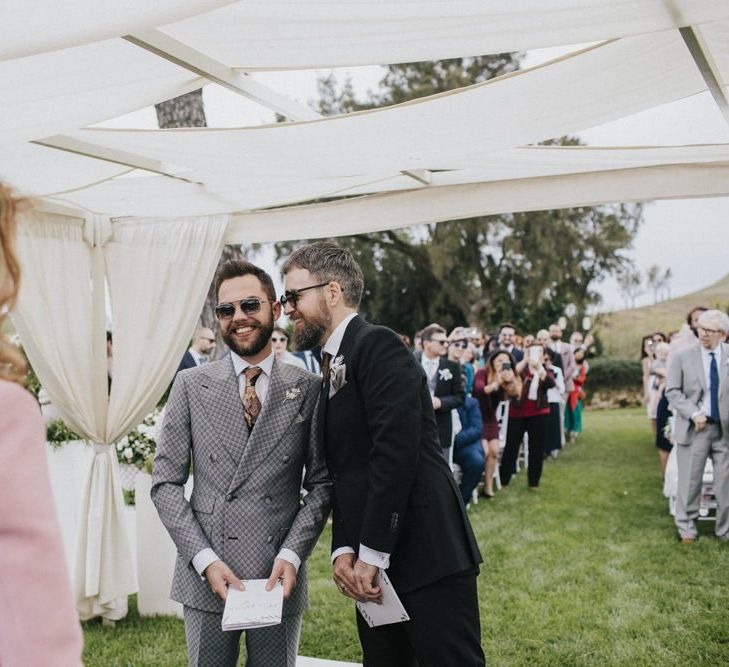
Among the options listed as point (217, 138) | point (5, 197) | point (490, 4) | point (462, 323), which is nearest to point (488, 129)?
point (490, 4)

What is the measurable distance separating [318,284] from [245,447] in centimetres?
68

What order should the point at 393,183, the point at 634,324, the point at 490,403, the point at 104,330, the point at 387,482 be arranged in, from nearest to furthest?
the point at 387,482 < the point at 393,183 < the point at 104,330 < the point at 490,403 < the point at 634,324

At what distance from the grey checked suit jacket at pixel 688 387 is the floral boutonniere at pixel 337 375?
226 inches

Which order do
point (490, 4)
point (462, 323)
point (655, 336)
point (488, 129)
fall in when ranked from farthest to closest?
point (462, 323), point (655, 336), point (488, 129), point (490, 4)

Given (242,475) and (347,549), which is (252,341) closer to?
(242,475)

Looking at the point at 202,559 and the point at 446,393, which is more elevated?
the point at 202,559

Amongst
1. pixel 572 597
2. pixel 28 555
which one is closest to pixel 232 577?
pixel 28 555

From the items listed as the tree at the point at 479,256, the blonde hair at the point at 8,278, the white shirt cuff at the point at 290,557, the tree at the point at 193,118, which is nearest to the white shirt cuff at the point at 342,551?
the white shirt cuff at the point at 290,557

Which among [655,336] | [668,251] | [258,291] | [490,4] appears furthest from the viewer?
[668,251]

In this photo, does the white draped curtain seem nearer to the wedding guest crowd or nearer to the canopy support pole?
the canopy support pole

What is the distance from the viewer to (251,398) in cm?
304

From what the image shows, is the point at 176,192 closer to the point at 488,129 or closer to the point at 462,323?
the point at 488,129

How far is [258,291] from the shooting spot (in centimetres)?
301

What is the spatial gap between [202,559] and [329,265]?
1.19m
